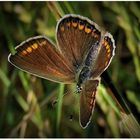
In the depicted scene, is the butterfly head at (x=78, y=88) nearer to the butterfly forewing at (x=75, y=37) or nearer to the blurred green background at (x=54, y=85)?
→ the butterfly forewing at (x=75, y=37)

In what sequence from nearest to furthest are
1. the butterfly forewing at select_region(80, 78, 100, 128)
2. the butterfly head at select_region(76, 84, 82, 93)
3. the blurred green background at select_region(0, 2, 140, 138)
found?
1. the butterfly forewing at select_region(80, 78, 100, 128)
2. the butterfly head at select_region(76, 84, 82, 93)
3. the blurred green background at select_region(0, 2, 140, 138)

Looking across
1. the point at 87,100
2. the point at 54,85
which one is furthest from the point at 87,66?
the point at 54,85

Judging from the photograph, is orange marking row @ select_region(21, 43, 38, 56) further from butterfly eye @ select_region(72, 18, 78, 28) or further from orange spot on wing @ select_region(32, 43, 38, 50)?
butterfly eye @ select_region(72, 18, 78, 28)

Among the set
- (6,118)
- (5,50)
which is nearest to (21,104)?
(6,118)

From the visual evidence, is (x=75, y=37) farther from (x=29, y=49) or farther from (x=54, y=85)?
(x=54, y=85)

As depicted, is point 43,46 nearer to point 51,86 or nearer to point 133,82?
point 51,86

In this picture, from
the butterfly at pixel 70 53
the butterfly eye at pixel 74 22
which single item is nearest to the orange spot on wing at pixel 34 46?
the butterfly at pixel 70 53

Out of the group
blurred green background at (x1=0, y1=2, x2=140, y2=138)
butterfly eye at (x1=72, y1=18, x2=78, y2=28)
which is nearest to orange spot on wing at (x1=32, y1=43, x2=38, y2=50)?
butterfly eye at (x1=72, y1=18, x2=78, y2=28)
